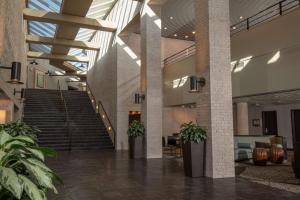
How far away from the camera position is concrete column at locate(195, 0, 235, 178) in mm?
6324

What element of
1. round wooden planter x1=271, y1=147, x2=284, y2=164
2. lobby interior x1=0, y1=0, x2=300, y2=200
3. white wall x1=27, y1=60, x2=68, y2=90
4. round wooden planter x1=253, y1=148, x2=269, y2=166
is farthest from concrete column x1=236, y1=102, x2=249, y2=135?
white wall x1=27, y1=60, x2=68, y2=90

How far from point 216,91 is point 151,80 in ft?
14.1

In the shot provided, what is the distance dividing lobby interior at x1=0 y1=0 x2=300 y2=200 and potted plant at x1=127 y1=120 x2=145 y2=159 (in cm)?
5

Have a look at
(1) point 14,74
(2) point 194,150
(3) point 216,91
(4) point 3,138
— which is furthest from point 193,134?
(4) point 3,138

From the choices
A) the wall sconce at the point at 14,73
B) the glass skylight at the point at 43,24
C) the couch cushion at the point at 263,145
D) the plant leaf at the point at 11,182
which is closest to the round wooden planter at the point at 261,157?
the couch cushion at the point at 263,145

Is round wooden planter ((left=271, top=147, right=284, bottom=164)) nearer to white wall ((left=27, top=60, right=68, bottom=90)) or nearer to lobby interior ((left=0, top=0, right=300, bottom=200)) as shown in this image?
lobby interior ((left=0, top=0, right=300, bottom=200))

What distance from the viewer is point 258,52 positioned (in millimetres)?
9773

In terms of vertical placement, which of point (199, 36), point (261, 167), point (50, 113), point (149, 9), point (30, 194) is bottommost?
point (261, 167)

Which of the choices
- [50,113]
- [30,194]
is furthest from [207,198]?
[50,113]

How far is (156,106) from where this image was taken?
1037 cm

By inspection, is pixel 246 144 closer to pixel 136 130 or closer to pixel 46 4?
pixel 136 130

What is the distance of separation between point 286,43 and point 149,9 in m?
5.20

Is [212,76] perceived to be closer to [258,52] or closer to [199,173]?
[199,173]

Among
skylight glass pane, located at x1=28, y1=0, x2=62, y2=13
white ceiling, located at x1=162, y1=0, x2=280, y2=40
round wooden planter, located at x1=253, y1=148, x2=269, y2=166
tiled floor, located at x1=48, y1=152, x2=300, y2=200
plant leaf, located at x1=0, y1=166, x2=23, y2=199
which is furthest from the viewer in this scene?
skylight glass pane, located at x1=28, y1=0, x2=62, y2=13
